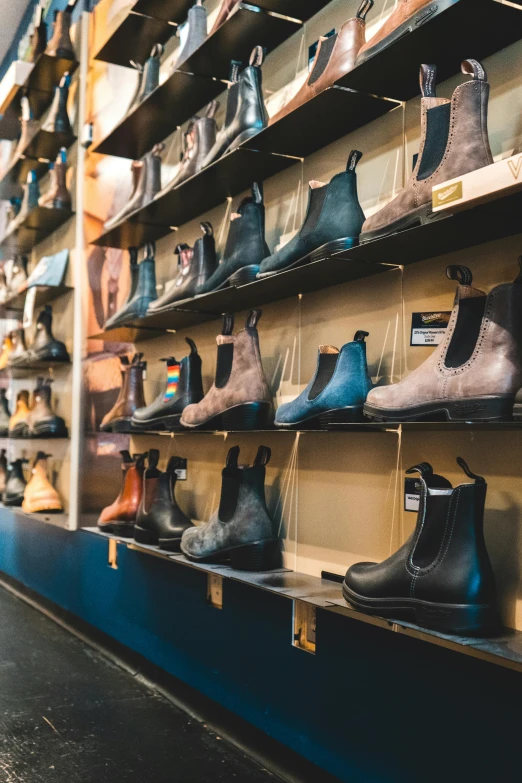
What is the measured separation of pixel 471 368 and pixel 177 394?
1.40 meters

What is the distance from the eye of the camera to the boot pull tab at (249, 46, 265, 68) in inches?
94.7

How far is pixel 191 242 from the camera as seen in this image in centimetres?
309

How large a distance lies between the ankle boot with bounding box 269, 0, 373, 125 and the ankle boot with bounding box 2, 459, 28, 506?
117 inches

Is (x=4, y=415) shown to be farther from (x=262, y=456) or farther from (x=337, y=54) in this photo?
(x=337, y=54)

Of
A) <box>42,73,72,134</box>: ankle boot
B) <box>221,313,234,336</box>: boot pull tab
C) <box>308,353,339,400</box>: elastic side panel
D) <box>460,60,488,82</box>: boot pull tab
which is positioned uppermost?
<box>42,73,72,134</box>: ankle boot

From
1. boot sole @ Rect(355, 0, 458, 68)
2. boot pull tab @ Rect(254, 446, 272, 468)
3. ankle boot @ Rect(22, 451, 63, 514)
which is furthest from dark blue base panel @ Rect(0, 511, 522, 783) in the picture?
boot sole @ Rect(355, 0, 458, 68)

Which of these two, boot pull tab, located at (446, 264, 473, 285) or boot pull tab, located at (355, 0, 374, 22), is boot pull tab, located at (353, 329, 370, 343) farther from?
boot pull tab, located at (355, 0, 374, 22)

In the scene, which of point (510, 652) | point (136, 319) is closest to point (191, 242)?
point (136, 319)

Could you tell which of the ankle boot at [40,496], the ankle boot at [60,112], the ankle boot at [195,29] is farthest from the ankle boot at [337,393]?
the ankle boot at [60,112]

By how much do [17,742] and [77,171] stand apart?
8.96ft

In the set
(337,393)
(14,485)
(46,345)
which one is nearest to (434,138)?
(337,393)

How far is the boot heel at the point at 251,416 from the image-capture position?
7.30 ft

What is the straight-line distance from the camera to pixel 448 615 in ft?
4.81

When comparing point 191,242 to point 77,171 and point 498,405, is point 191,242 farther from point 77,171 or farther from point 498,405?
point 498,405
